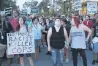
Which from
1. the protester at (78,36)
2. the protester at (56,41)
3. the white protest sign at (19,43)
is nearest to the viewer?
the protester at (56,41)

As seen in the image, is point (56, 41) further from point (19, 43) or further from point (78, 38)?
point (19, 43)

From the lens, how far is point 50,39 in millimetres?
10648

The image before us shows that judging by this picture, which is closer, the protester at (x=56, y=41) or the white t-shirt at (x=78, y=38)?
the protester at (x=56, y=41)

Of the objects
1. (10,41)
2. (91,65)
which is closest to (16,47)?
(10,41)

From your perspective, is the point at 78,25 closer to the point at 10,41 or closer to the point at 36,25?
the point at 10,41

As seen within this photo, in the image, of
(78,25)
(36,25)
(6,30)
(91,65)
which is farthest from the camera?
(36,25)

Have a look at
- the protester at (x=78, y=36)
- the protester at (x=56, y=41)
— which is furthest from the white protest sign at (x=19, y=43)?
the protester at (x=78, y=36)

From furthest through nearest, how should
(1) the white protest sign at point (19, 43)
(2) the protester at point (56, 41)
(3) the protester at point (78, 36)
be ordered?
(1) the white protest sign at point (19, 43) → (3) the protester at point (78, 36) → (2) the protester at point (56, 41)

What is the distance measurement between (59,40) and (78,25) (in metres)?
1.01

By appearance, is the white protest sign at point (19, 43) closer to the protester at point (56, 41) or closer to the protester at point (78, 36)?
the protester at point (56, 41)

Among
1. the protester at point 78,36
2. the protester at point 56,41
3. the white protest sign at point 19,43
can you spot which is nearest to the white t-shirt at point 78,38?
the protester at point 78,36

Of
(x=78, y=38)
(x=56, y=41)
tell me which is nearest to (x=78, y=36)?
(x=78, y=38)

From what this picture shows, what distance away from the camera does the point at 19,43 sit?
38.4 ft

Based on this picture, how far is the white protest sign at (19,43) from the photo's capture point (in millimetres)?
11570
